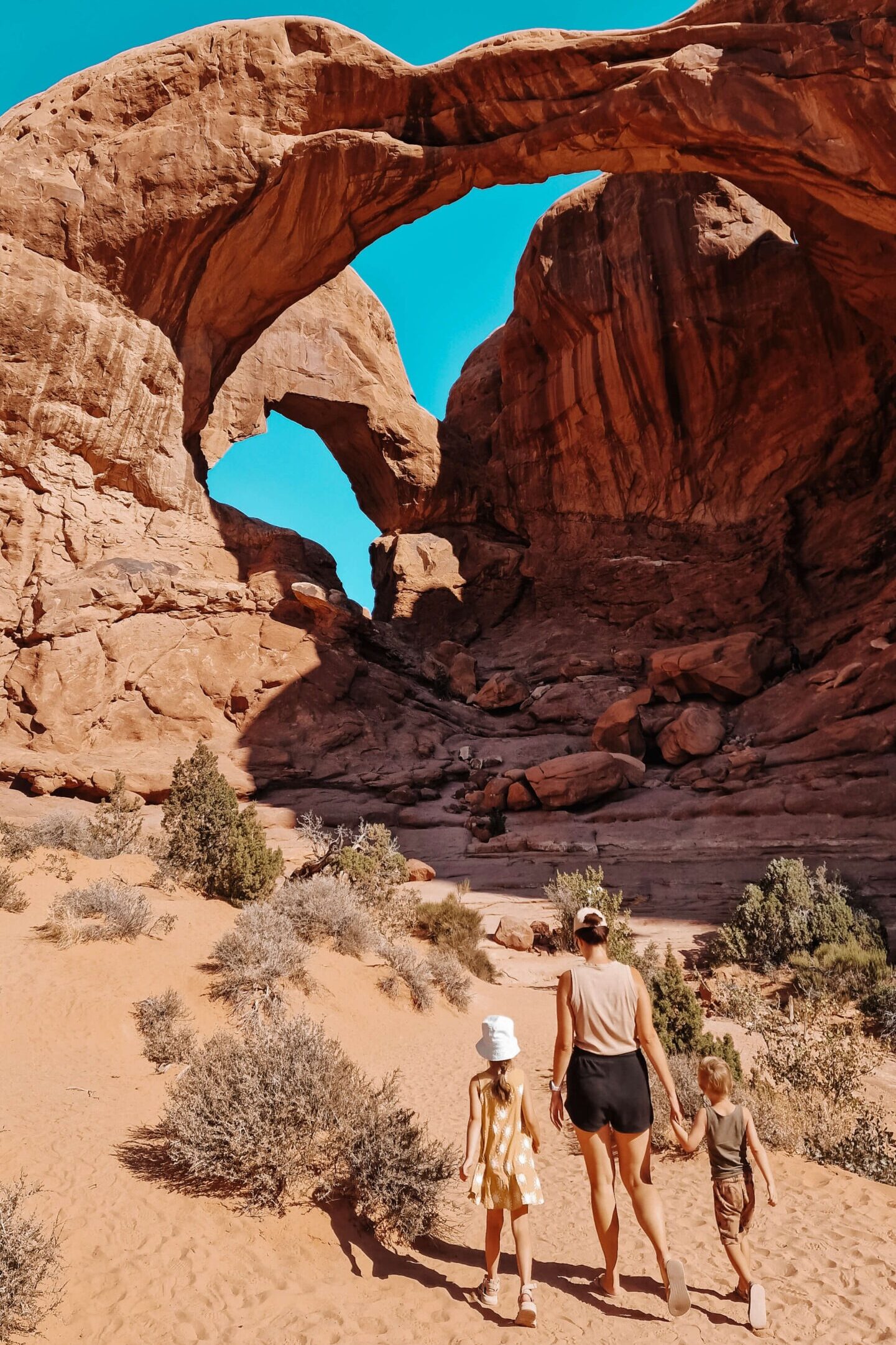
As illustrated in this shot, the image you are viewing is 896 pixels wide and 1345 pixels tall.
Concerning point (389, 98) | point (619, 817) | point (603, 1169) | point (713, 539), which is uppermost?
point (389, 98)

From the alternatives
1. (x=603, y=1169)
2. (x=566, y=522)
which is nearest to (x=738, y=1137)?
(x=603, y=1169)

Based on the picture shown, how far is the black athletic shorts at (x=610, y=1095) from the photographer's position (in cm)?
346

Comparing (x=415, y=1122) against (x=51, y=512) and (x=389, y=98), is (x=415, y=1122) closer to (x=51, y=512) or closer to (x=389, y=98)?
(x=51, y=512)

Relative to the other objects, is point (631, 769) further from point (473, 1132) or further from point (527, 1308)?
point (527, 1308)

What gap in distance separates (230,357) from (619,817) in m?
17.6

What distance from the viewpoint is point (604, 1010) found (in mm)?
3537

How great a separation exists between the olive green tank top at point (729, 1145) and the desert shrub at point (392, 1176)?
1548 mm

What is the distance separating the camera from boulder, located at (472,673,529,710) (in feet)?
81.4

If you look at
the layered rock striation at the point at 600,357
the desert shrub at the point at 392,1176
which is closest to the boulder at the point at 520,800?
the layered rock striation at the point at 600,357

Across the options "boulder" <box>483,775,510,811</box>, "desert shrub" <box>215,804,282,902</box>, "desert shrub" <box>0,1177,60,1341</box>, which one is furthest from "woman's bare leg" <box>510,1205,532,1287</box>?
"boulder" <box>483,775,510,811</box>

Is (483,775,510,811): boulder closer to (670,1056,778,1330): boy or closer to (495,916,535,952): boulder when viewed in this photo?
(495,916,535,952): boulder

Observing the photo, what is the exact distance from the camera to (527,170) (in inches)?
809

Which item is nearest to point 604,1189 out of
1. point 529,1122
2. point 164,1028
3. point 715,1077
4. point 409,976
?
point 529,1122

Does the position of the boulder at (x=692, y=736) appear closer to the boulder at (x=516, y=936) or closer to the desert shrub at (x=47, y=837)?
the boulder at (x=516, y=936)
